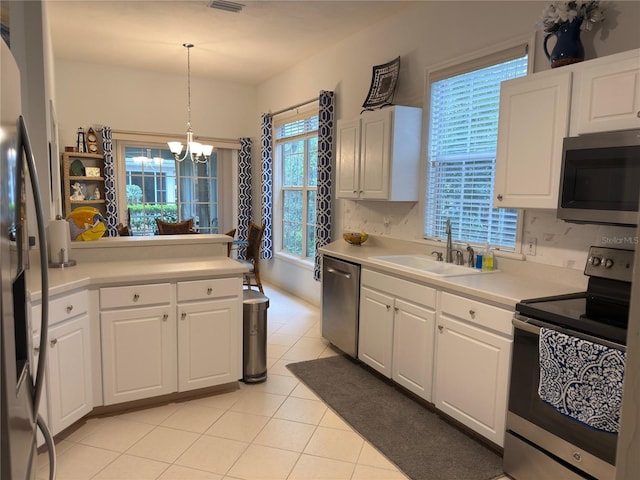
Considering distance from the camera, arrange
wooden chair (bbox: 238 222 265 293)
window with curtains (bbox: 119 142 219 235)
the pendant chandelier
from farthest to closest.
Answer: window with curtains (bbox: 119 142 219 235), wooden chair (bbox: 238 222 265 293), the pendant chandelier

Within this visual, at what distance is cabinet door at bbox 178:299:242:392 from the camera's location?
2881 mm

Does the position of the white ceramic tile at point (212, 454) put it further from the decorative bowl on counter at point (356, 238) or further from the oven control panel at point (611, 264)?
the decorative bowl on counter at point (356, 238)

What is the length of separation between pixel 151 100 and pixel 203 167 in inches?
46.1

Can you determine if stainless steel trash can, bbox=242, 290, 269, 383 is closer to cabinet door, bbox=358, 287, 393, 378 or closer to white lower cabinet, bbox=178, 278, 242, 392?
white lower cabinet, bbox=178, 278, 242, 392

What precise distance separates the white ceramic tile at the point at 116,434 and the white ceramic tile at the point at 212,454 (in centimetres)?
35

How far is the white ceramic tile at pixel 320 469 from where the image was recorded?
225 cm

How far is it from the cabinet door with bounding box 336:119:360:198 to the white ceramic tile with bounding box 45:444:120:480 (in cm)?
270

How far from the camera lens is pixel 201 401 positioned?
3.02 m

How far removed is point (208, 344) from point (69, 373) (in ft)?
2.66

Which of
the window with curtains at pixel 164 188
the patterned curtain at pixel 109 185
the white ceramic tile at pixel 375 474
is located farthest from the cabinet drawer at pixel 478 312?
the window with curtains at pixel 164 188

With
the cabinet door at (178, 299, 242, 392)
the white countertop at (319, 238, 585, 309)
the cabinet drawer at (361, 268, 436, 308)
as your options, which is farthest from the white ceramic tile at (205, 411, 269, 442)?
the white countertop at (319, 238, 585, 309)

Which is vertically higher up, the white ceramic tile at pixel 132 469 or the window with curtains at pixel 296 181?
the window with curtains at pixel 296 181

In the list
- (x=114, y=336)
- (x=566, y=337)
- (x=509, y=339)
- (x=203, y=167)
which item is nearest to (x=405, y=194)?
(x=509, y=339)

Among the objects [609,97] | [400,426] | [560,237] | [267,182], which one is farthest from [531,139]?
[267,182]
